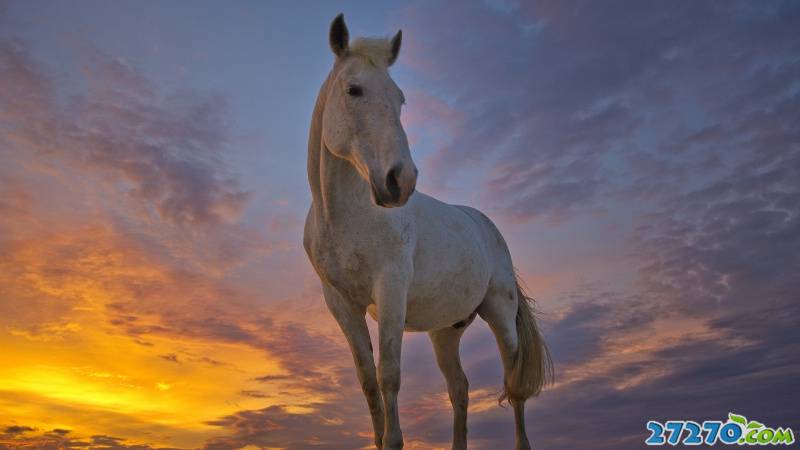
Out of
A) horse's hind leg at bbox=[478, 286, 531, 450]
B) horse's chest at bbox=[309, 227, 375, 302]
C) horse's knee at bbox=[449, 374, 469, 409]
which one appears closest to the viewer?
horse's chest at bbox=[309, 227, 375, 302]

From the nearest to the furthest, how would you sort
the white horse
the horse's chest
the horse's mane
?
the white horse
the horse's mane
the horse's chest

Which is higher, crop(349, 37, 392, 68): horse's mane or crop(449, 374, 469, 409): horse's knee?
crop(349, 37, 392, 68): horse's mane

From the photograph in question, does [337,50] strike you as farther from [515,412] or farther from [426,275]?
[515,412]

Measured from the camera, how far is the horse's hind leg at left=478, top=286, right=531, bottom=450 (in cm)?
753

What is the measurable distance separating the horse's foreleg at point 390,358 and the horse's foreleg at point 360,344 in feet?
1.53

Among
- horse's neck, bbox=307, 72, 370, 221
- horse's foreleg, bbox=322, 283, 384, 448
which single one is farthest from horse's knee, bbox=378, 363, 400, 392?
horse's neck, bbox=307, 72, 370, 221

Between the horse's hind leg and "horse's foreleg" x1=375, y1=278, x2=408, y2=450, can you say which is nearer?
"horse's foreleg" x1=375, y1=278, x2=408, y2=450

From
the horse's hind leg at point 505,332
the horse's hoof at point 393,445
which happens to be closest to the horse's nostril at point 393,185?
the horse's hoof at point 393,445

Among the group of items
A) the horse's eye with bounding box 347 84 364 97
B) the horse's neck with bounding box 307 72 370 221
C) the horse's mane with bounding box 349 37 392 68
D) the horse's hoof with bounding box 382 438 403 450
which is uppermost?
the horse's mane with bounding box 349 37 392 68

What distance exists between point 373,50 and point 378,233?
150 centimetres

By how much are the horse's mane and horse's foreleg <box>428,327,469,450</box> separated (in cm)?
356

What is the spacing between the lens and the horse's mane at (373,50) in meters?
5.16

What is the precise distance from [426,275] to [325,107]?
6.13 feet

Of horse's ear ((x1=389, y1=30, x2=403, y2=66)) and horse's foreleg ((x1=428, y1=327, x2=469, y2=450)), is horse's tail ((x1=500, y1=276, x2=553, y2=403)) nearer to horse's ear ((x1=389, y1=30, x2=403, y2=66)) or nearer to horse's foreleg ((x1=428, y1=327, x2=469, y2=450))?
horse's foreleg ((x1=428, y1=327, x2=469, y2=450))
